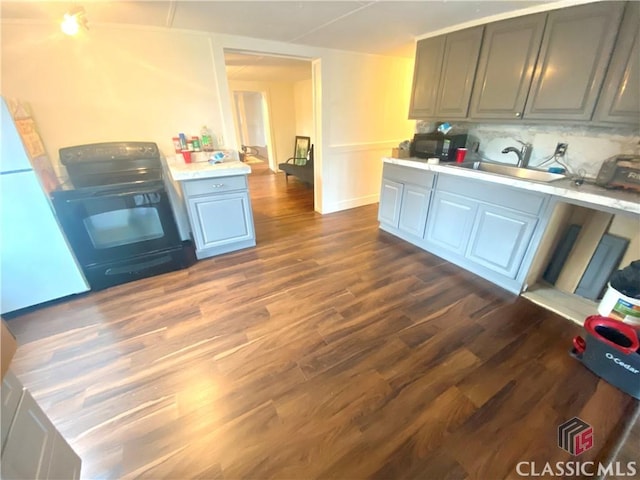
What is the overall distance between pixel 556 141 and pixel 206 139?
3.34 m

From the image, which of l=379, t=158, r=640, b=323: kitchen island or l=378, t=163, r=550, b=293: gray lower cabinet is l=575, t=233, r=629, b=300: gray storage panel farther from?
l=378, t=163, r=550, b=293: gray lower cabinet

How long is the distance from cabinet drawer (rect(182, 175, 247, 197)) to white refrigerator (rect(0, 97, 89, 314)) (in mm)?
962

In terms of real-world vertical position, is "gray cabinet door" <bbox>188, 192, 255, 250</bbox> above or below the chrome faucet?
below

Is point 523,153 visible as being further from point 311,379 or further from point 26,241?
point 26,241

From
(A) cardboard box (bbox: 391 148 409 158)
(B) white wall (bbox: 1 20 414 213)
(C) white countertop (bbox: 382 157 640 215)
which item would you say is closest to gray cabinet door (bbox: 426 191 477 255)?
(C) white countertop (bbox: 382 157 640 215)

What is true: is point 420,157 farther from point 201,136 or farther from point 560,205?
point 201,136

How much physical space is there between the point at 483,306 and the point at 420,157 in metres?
1.69

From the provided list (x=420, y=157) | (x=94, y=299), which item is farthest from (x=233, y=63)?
(x=94, y=299)

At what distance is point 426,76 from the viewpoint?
9.29ft

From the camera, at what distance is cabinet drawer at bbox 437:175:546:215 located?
197 centimetres

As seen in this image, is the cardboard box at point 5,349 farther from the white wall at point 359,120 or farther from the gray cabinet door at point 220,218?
the white wall at point 359,120

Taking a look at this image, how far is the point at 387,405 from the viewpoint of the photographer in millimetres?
1398

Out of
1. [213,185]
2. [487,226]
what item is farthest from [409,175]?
[213,185]

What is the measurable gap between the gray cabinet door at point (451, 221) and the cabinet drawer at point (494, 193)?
7 centimetres
